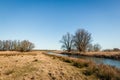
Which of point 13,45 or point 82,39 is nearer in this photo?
point 82,39

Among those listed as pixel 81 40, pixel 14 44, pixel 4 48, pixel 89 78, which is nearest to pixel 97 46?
pixel 81 40

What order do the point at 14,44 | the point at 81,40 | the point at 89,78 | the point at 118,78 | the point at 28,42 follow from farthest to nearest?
1. the point at 14,44
2. the point at 28,42
3. the point at 81,40
4. the point at 89,78
5. the point at 118,78

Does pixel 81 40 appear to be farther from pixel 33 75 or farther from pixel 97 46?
pixel 33 75

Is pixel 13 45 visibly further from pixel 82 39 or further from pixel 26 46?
pixel 82 39

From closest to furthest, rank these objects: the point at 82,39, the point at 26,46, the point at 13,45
→ the point at 82,39 → the point at 26,46 → the point at 13,45

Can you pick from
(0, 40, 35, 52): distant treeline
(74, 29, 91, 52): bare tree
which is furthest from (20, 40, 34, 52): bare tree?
(74, 29, 91, 52): bare tree

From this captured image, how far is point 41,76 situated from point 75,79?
2153mm

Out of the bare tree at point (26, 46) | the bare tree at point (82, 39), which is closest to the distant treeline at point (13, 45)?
the bare tree at point (26, 46)

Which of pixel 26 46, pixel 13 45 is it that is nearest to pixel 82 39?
pixel 26 46

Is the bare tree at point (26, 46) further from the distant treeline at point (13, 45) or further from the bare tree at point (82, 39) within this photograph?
the bare tree at point (82, 39)

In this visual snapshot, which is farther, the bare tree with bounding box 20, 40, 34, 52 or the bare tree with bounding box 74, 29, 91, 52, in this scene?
the bare tree with bounding box 20, 40, 34, 52

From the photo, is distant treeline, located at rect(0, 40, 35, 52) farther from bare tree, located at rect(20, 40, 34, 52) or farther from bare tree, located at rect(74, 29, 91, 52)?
bare tree, located at rect(74, 29, 91, 52)

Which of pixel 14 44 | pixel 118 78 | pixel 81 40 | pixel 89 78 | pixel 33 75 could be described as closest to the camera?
pixel 118 78

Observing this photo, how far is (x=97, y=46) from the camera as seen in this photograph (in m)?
97.8
